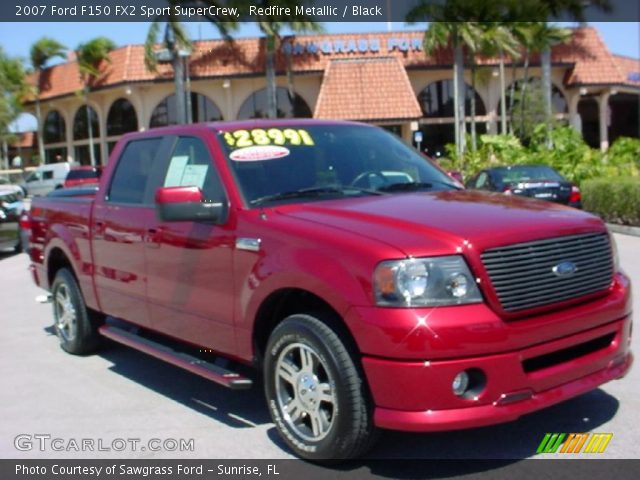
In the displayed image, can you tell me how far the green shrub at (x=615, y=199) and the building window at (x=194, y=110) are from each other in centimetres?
2490

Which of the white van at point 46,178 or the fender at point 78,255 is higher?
the fender at point 78,255

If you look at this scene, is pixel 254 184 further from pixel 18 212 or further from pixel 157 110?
pixel 157 110

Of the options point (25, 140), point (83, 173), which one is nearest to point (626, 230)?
point (83, 173)

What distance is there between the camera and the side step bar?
15.0 feet

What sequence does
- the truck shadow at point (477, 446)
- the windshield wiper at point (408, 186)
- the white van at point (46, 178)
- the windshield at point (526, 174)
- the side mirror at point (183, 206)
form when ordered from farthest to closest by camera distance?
the white van at point (46, 178)
the windshield at point (526, 174)
the windshield wiper at point (408, 186)
the side mirror at point (183, 206)
the truck shadow at point (477, 446)

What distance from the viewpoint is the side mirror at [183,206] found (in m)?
4.64

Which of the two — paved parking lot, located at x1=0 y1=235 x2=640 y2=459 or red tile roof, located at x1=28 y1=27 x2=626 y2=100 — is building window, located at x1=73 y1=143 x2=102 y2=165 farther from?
paved parking lot, located at x1=0 y1=235 x2=640 y2=459

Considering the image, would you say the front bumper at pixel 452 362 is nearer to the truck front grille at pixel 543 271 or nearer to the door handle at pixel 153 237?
the truck front grille at pixel 543 271

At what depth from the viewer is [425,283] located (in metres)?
3.76

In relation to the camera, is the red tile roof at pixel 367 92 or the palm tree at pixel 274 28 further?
the red tile roof at pixel 367 92

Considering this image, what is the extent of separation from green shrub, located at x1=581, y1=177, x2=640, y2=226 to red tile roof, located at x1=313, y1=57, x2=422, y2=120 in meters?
17.7

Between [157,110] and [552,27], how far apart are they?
1962 centimetres

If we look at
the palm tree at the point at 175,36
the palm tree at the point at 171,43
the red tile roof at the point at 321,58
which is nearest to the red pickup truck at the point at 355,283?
the palm tree at the point at 175,36

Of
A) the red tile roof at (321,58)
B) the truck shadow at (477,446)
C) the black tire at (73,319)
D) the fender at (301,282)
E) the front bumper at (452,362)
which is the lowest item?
the truck shadow at (477,446)
